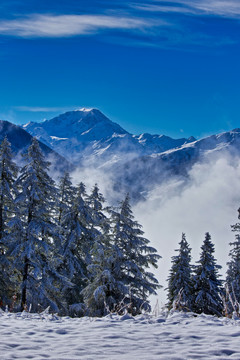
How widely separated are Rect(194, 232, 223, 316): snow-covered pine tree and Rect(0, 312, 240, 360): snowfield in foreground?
17.5m

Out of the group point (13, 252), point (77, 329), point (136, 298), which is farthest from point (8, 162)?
point (77, 329)

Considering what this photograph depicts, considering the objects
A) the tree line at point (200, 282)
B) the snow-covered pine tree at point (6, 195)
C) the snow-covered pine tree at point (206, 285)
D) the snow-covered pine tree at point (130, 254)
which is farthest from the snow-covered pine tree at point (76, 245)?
the snow-covered pine tree at point (206, 285)

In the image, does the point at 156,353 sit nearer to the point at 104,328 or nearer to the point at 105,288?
the point at 104,328

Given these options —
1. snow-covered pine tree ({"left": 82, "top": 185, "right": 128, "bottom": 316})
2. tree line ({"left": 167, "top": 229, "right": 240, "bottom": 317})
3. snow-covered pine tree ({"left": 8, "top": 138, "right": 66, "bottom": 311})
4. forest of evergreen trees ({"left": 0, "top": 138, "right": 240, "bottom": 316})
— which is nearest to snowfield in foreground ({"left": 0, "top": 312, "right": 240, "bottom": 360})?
forest of evergreen trees ({"left": 0, "top": 138, "right": 240, "bottom": 316})

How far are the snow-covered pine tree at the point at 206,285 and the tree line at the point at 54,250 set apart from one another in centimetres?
369

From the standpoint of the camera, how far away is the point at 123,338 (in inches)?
210

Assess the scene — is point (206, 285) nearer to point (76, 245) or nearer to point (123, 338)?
point (76, 245)

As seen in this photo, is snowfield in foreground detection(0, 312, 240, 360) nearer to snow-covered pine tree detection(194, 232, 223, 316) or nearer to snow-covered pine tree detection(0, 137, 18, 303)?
snow-covered pine tree detection(0, 137, 18, 303)

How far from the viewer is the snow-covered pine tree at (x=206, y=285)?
2291cm

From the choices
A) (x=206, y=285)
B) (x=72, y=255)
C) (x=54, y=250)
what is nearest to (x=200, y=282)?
(x=206, y=285)

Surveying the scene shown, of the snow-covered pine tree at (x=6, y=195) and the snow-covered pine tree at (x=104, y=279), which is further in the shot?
the snow-covered pine tree at (x=104, y=279)

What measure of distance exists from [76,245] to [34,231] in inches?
339

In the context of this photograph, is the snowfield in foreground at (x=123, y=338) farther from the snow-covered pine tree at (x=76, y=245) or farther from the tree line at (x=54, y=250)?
the snow-covered pine tree at (x=76, y=245)

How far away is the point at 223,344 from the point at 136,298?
634 inches
